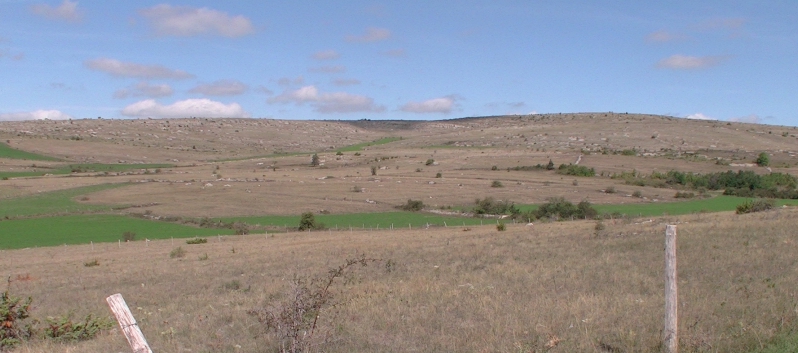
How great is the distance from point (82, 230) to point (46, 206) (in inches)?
651

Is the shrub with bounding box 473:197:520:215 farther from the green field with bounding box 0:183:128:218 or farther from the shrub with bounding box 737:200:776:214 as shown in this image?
the green field with bounding box 0:183:128:218

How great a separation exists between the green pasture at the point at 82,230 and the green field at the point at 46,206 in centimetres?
290

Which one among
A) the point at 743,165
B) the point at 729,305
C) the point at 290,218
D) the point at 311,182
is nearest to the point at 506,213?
the point at 290,218

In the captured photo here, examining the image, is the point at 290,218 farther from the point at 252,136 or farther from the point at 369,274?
the point at 252,136

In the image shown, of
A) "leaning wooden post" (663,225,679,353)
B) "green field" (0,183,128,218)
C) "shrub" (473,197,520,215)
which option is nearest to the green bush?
"shrub" (473,197,520,215)

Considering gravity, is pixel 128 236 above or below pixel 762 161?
below

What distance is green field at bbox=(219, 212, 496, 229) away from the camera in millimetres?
58094

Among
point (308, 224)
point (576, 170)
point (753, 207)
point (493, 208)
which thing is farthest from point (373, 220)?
point (576, 170)

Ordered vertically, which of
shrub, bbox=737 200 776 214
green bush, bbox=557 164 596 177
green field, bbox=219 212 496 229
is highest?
shrub, bbox=737 200 776 214

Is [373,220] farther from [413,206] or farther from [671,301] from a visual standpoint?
[671,301]

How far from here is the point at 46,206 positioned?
2704 inches

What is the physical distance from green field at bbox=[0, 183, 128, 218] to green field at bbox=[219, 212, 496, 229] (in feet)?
56.7

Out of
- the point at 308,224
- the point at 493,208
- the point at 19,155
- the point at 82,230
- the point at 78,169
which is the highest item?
the point at 19,155

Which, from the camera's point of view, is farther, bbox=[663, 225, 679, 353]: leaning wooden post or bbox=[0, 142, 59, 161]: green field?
bbox=[0, 142, 59, 161]: green field
